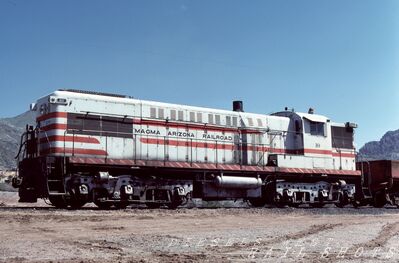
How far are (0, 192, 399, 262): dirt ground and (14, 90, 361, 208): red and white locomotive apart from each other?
3.93 metres

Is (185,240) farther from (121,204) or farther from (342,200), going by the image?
(342,200)

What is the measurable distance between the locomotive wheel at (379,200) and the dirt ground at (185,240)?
1328cm

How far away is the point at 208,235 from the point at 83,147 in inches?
342

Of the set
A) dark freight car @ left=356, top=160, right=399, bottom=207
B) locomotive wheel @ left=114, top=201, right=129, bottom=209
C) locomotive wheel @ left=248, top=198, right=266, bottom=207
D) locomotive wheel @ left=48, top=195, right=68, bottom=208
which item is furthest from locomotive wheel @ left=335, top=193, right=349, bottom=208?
locomotive wheel @ left=48, top=195, right=68, bottom=208

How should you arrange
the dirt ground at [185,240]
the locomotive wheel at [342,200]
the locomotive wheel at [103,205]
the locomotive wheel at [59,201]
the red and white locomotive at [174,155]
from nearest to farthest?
the dirt ground at [185,240], the red and white locomotive at [174,155], the locomotive wheel at [103,205], the locomotive wheel at [59,201], the locomotive wheel at [342,200]

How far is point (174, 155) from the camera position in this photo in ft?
64.4

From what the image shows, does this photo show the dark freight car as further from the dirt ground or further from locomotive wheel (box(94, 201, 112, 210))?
locomotive wheel (box(94, 201, 112, 210))

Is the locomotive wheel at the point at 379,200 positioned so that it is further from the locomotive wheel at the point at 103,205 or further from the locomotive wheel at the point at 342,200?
the locomotive wheel at the point at 103,205

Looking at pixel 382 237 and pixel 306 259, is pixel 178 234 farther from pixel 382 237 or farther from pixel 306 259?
pixel 382 237

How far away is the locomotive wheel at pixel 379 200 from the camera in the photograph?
26219 millimetres

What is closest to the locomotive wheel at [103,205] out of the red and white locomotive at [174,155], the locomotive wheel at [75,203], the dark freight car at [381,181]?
the red and white locomotive at [174,155]

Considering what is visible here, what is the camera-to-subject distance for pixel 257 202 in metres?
23.0

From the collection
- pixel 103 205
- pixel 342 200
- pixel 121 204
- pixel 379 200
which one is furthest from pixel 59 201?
pixel 379 200

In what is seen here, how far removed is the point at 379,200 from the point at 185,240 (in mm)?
20030
